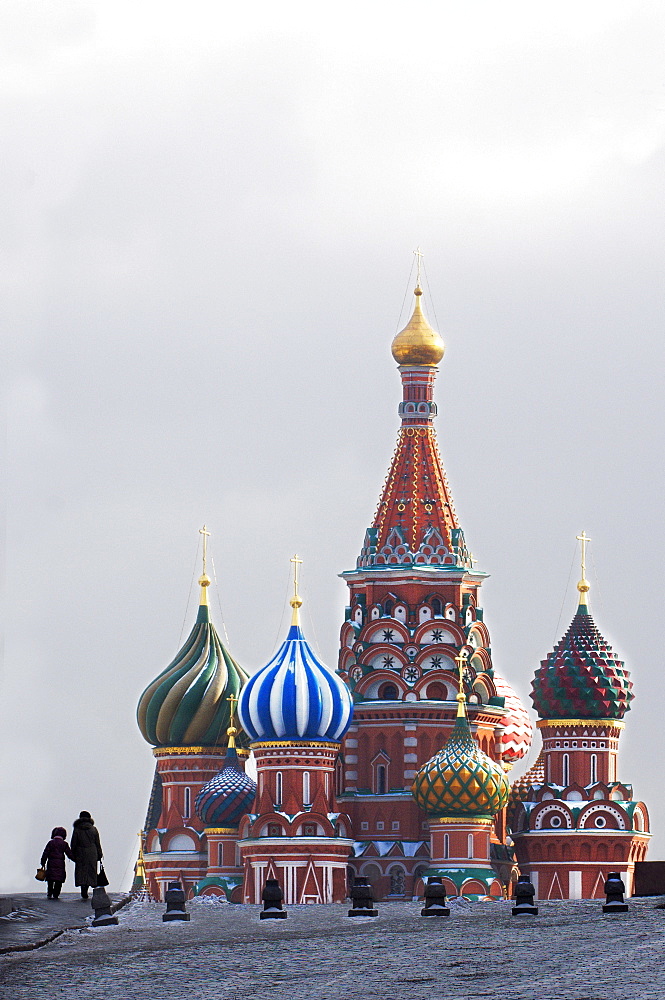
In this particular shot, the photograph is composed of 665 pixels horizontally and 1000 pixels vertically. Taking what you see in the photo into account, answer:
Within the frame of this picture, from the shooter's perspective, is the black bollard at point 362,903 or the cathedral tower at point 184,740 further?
the cathedral tower at point 184,740

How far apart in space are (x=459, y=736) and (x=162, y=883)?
779cm

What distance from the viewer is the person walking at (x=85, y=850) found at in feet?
77.4

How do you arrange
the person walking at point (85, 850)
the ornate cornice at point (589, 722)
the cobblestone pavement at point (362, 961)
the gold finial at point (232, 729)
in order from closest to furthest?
the cobblestone pavement at point (362, 961) → the person walking at point (85, 850) → the ornate cornice at point (589, 722) → the gold finial at point (232, 729)

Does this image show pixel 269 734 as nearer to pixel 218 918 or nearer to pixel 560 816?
pixel 560 816

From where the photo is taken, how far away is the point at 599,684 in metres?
56.5

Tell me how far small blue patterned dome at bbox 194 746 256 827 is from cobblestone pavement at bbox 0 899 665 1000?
36.1 metres

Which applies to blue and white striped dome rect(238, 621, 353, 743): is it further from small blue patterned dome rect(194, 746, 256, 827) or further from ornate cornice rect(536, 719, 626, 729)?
ornate cornice rect(536, 719, 626, 729)

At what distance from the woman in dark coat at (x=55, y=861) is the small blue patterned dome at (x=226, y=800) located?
3312cm

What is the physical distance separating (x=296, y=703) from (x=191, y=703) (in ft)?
17.8

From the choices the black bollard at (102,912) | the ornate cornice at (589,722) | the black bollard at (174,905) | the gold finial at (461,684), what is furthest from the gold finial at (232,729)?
the black bollard at (102,912)

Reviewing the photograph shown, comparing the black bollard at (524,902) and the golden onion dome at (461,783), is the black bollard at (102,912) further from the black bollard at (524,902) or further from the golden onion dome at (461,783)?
the golden onion dome at (461,783)

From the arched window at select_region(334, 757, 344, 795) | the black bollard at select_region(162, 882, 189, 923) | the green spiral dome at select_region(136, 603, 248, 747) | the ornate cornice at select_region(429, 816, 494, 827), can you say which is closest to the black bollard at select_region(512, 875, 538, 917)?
the black bollard at select_region(162, 882, 189, 923)

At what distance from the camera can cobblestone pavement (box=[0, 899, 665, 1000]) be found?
15.9m

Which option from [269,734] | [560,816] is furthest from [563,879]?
[269,734]
